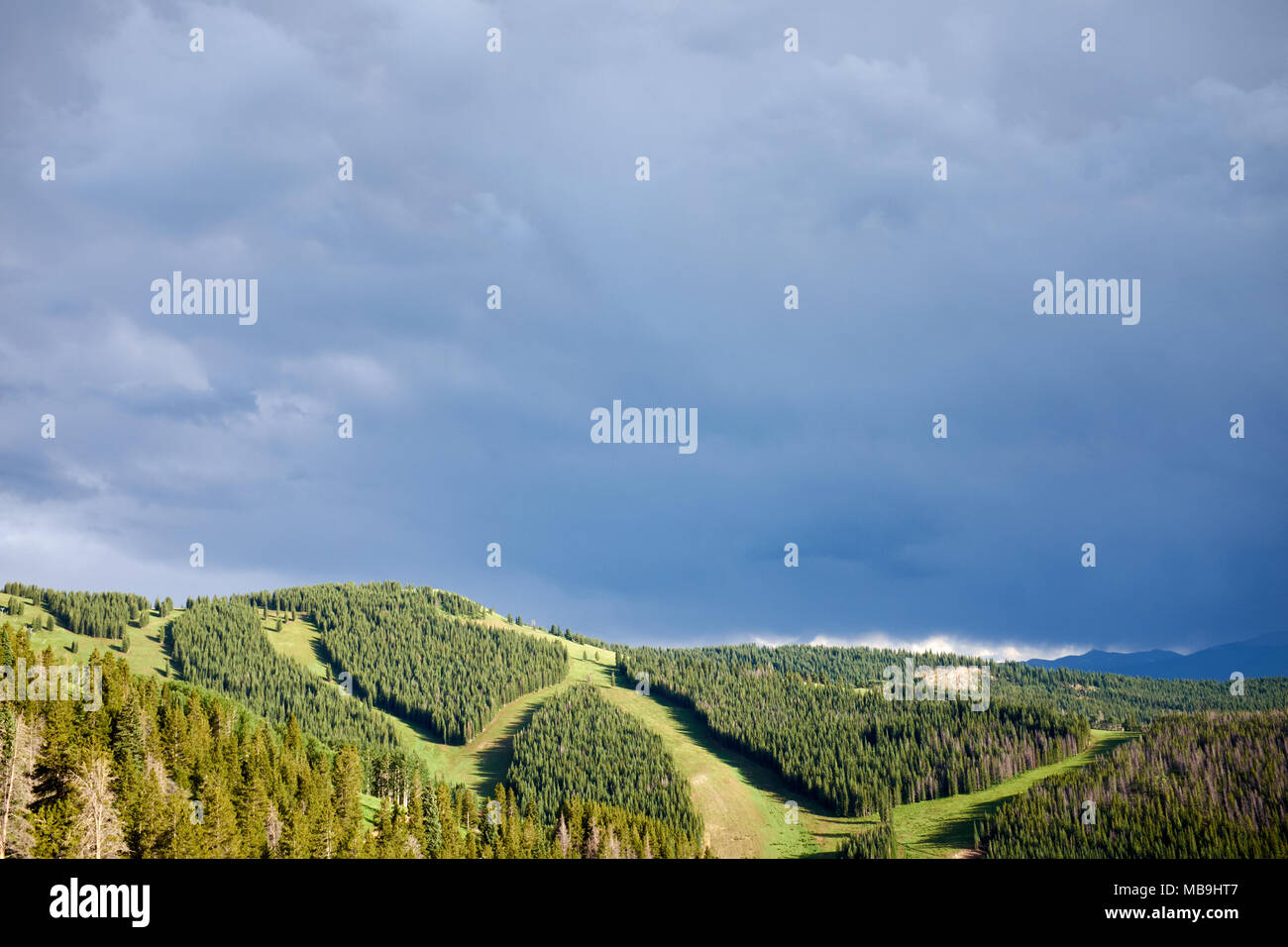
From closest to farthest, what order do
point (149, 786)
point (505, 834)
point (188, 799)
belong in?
point (149, 786) → point (188, 799) → point (505, 834)

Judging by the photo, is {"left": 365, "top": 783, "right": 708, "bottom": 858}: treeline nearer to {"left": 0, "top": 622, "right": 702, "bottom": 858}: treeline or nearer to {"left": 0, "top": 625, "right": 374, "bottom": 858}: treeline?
{"left": 0, "top": 622, "right": 702, "bottom": 858}: treeline

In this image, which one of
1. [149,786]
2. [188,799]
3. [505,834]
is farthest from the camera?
[505,834]

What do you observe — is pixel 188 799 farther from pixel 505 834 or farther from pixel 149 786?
pixel 505 834

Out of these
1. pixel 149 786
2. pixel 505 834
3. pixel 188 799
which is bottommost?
pixel 505 834

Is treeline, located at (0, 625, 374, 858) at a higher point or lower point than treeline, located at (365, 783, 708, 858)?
higher

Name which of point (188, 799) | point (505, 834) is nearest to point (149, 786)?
point (188, 799)

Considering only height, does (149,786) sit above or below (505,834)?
above

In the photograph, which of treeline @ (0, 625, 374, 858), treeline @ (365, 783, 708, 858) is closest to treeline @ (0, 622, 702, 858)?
treeline @ (0, 625, 374, 858)

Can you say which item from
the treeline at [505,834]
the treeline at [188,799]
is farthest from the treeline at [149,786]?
the treeline at [505,834]

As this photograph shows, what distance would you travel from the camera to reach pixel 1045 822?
198 metres

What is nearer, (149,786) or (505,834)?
(149,786)
